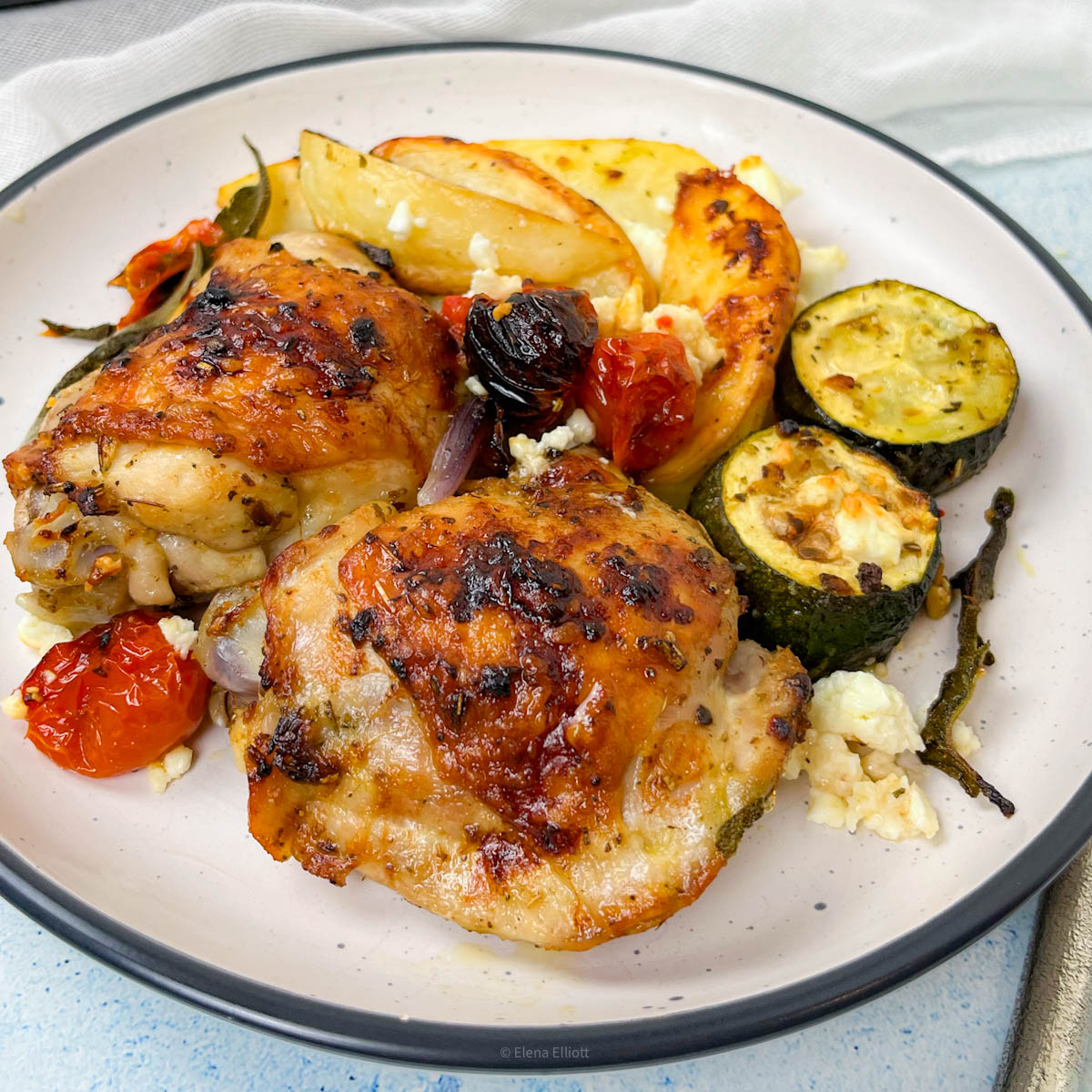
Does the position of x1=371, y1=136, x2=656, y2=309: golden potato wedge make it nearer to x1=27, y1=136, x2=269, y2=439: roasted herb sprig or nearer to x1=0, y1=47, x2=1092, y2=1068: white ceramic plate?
x1=27, y1=136, x2=269, y2=439: roasted herb sprig

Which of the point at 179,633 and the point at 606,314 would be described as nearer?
the point at 179,633

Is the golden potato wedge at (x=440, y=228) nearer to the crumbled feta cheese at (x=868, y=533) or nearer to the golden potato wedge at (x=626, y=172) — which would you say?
the golden potato wedge at (x=626, y=172)

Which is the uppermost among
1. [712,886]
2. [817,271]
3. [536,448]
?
[817,271]

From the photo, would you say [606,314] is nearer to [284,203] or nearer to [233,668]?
[284,203]

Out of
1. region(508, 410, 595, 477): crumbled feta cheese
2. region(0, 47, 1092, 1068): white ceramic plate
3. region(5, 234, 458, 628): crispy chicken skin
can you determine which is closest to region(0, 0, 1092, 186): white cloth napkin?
region(0, 47, 1092, 1068): white ceramic plate

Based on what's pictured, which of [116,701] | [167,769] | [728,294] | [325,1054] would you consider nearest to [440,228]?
[728,294]

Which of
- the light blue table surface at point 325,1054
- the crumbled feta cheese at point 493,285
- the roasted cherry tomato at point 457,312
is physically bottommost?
the light blue table surface at point 325,1054

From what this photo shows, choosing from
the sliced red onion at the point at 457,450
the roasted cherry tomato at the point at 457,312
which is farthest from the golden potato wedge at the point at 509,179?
the sliced red onion at the point at 457,450

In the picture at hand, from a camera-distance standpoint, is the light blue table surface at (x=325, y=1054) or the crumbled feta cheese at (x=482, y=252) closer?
the light blue table surface at (x=325, y=1054)
